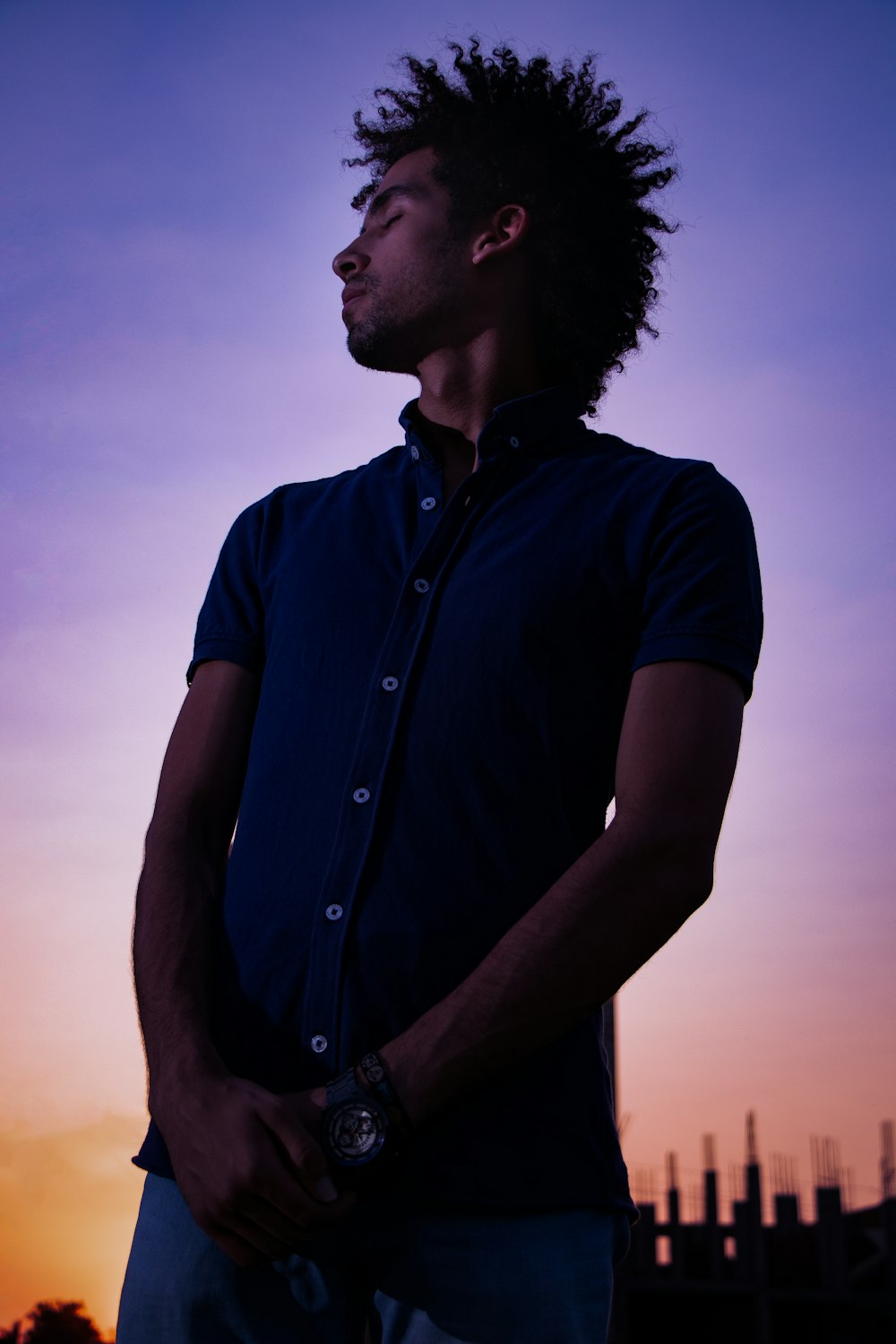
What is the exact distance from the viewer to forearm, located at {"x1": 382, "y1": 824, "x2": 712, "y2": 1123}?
1479mm

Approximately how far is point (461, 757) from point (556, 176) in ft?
6.08

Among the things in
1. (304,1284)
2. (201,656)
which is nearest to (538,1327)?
(304,1284)

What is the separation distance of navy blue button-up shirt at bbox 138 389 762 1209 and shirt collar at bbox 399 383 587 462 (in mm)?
73

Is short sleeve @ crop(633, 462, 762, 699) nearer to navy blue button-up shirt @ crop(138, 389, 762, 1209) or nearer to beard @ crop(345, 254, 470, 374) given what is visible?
navy blue button-up shirt @ crop(138, 389, 762, 1209)

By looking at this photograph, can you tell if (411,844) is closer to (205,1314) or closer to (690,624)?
(690,624)

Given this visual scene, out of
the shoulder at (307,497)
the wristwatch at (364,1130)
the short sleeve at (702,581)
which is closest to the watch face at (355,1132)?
the wristwatch at (364,1130)

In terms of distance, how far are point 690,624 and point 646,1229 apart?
19.8 m

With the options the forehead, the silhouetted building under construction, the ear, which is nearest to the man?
the ear

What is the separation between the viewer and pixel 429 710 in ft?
5.92

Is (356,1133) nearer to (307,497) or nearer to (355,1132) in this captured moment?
(355,1132)

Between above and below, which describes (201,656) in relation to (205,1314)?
above

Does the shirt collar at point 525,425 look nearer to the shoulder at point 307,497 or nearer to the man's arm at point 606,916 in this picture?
the shoulder at point 307,497

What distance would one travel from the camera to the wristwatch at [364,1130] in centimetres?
143

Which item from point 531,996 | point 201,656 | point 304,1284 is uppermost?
point 201,656
